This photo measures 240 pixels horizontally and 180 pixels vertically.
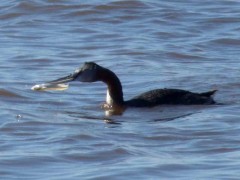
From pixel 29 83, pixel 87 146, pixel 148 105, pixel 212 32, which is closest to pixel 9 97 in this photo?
pixel 29 83

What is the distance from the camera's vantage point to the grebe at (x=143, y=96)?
44.1ft

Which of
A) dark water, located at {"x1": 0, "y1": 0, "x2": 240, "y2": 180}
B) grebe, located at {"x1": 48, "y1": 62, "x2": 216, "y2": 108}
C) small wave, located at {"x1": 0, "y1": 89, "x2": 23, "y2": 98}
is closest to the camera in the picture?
dark water, located at {"x1": 0, "y1": 0, "x2": 240, "y2": 180}

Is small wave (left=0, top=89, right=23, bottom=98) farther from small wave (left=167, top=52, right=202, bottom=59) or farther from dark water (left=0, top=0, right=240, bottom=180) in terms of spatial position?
small wave (left=167, top=52, right=202, bottom=59)

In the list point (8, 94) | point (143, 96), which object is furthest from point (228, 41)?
point (8, 94)

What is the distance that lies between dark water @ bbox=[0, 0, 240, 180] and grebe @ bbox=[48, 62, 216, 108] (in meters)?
0.09

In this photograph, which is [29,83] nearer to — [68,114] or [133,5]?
[68,114]

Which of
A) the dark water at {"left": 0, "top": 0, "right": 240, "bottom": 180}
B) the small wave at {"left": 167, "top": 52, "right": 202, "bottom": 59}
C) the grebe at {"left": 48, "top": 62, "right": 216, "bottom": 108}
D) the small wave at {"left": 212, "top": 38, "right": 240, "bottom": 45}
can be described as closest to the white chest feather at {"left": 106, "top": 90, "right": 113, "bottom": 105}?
the grebe at {"left": 48, "top": 62, "right": 216, "bottom": 108}

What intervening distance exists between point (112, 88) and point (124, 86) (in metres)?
1.27

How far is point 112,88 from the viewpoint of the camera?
44.5 feet

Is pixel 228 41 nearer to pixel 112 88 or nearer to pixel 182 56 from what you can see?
pixel 182 56

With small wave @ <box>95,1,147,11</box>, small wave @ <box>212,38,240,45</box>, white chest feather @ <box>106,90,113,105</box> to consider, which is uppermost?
small wave @ <box>95,1,147,11</box>

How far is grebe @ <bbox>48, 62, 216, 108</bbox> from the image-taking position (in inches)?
529

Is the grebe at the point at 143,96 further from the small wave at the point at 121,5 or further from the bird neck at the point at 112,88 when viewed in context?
the small wave at the point at 121,5

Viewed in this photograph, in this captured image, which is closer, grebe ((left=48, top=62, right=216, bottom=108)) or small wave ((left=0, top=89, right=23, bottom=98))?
grebe ((left=48, top=62, right=216, bottom=108))
